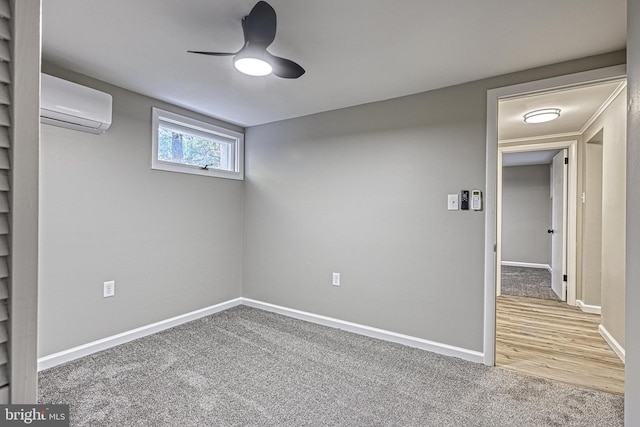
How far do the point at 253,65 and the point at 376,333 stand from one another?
2.50 metres

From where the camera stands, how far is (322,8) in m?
1.71

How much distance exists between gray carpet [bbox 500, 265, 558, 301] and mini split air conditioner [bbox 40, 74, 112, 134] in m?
5.43

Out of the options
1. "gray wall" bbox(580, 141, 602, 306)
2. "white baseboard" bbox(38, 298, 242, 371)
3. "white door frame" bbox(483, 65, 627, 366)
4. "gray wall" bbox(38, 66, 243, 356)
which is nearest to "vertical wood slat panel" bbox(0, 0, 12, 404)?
"gray wall" bbox(38, 66, 243, 356)

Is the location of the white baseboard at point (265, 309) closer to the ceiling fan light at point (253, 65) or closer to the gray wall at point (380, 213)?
the gray wall at point (380, 213)

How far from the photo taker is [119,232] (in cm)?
282

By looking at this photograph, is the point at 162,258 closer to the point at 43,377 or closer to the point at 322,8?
the point at 43,377

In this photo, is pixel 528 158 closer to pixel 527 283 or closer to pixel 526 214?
pixel 526 214

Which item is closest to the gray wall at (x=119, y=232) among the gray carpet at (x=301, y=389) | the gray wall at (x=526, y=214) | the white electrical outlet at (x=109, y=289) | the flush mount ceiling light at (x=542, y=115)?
the white electrical outlet at (x=109, y=289)

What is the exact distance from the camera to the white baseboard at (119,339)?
239cm

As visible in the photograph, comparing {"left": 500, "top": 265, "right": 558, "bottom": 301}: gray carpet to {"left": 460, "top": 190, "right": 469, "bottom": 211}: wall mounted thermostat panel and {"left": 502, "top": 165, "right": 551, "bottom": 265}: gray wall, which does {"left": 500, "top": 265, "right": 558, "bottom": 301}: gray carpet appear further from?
{"left": 460, "top": 190, "right": 469, "bottom": 211}: wall mounted thermostat panel

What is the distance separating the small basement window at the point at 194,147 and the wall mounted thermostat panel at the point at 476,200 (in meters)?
2.62

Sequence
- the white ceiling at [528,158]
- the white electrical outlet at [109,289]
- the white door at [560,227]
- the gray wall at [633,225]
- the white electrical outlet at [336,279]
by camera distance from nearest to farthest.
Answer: the gray wall at [633,225] → the white electrical outlet at [109,289] → the white electrical outlet at [336,279] → the white door at [560,227] → the white ceiling at [528,158]

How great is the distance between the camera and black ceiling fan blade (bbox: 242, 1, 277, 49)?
1574mm

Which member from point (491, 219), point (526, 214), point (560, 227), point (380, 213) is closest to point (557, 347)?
point (491, 219)
